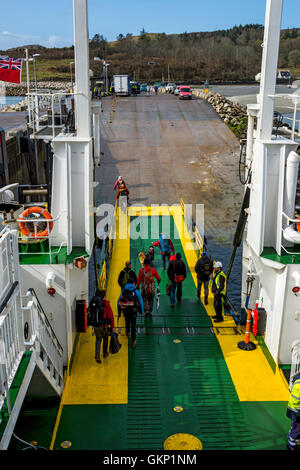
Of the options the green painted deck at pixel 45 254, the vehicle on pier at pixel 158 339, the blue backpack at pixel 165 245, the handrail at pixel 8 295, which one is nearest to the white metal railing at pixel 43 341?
the vehicle on pier at pixel 158 339

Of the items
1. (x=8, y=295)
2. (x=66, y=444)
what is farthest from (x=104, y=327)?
(x=8, y=295)

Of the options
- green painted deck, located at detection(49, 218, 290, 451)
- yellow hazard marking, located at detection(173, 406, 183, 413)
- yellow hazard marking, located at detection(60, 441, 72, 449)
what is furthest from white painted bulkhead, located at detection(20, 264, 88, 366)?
yellow hazard marking, located at detection(173, 406, 183, 413)

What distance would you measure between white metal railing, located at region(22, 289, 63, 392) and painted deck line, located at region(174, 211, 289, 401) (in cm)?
333

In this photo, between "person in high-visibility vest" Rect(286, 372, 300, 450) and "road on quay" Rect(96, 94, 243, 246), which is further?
"road on quay" Rect(96, 94, 243, 246)

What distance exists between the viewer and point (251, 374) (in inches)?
365

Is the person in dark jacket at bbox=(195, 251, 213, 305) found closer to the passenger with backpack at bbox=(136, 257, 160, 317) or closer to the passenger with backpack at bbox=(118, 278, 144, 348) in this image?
the passenger with backpack at bbox=(136, 257, 160, 317)

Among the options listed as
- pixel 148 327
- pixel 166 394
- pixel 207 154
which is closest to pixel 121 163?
pixel 207 154

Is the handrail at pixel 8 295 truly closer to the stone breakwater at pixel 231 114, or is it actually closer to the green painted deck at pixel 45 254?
the green painted deck at pixel 45 254

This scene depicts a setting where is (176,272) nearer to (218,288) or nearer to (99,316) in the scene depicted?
(218,288)

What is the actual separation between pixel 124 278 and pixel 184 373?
238 cm

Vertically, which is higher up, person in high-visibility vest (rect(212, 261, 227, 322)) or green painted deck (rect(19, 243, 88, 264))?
green painted deck (rect(19, 243, 88, 264))

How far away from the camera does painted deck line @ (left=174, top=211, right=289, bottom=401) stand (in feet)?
28.5

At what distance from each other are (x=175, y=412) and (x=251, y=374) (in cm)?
188

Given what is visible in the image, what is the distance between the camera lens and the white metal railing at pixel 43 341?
7137 mm
